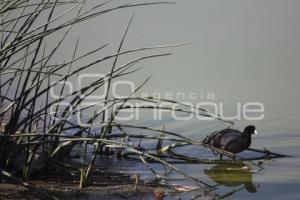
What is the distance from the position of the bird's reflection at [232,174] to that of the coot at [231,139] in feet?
0.52

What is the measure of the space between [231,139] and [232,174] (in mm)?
410

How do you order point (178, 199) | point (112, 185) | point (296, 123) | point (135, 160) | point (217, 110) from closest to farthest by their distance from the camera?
point (178, 199), point (112, 185), point (135, 160), point (296, 123), point (217, 110)

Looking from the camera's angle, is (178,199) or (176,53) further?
(176,53)

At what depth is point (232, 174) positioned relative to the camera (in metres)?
2.08

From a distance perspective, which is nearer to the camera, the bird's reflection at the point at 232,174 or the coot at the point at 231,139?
the bird's reflection at the point at 232,174

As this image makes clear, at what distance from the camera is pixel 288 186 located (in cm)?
187

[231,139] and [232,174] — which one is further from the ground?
[231,139]

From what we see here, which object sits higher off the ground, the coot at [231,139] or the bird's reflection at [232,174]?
the coot at [231,139]

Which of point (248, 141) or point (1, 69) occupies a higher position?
point (1, 69)

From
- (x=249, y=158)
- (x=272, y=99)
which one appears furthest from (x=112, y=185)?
(x=272, y=99)

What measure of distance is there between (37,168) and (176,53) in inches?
83.0

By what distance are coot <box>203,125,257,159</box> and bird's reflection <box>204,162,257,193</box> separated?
16cm

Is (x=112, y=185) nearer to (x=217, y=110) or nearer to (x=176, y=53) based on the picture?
(x=217, y=110)

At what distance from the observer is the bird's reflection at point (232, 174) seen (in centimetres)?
191
